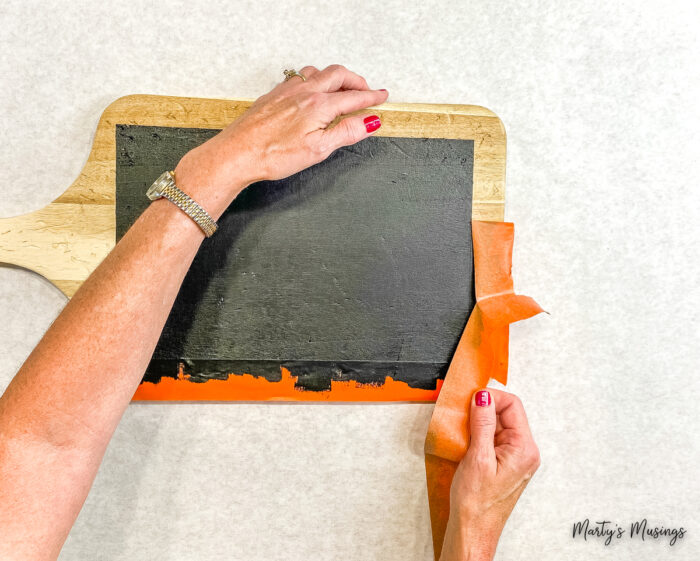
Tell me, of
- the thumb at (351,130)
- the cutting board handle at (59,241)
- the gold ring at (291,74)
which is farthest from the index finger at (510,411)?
the cutting board handle at (59,241)

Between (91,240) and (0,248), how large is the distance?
0.16 meters

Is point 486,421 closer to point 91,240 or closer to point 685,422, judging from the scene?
point 685,422

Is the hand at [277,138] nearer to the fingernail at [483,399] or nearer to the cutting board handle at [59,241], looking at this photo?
the cutting board handle at [59,241]

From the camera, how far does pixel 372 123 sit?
0.88 meters

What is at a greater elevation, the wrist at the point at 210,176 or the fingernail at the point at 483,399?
the wrist at the point at 210,176

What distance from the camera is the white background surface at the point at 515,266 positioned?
3.00ft

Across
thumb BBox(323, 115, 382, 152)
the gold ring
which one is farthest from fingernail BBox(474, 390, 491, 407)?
the gold ring

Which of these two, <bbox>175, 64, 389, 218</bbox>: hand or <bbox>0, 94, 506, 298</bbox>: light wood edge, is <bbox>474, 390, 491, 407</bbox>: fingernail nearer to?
<bbox>175, 64, 389, 218</bbox>: hand

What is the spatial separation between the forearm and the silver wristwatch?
0.04ft

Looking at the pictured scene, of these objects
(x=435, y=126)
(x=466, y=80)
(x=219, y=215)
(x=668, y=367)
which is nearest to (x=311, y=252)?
(x=219, y=215)

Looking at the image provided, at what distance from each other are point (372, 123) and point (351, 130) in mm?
44

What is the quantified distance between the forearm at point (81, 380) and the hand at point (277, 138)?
2cm

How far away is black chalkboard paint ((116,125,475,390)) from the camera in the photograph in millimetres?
904

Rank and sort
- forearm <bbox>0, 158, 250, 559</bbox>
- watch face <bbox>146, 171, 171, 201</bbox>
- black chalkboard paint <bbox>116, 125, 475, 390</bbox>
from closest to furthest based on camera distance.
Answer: forearm <bbox>0, 158, 250, 559</bbox> < watch face <bbox>146, 171, 171, 201</bbox> < black chalkboard paint <bbox>116, 125, 475, 390</bbox>
